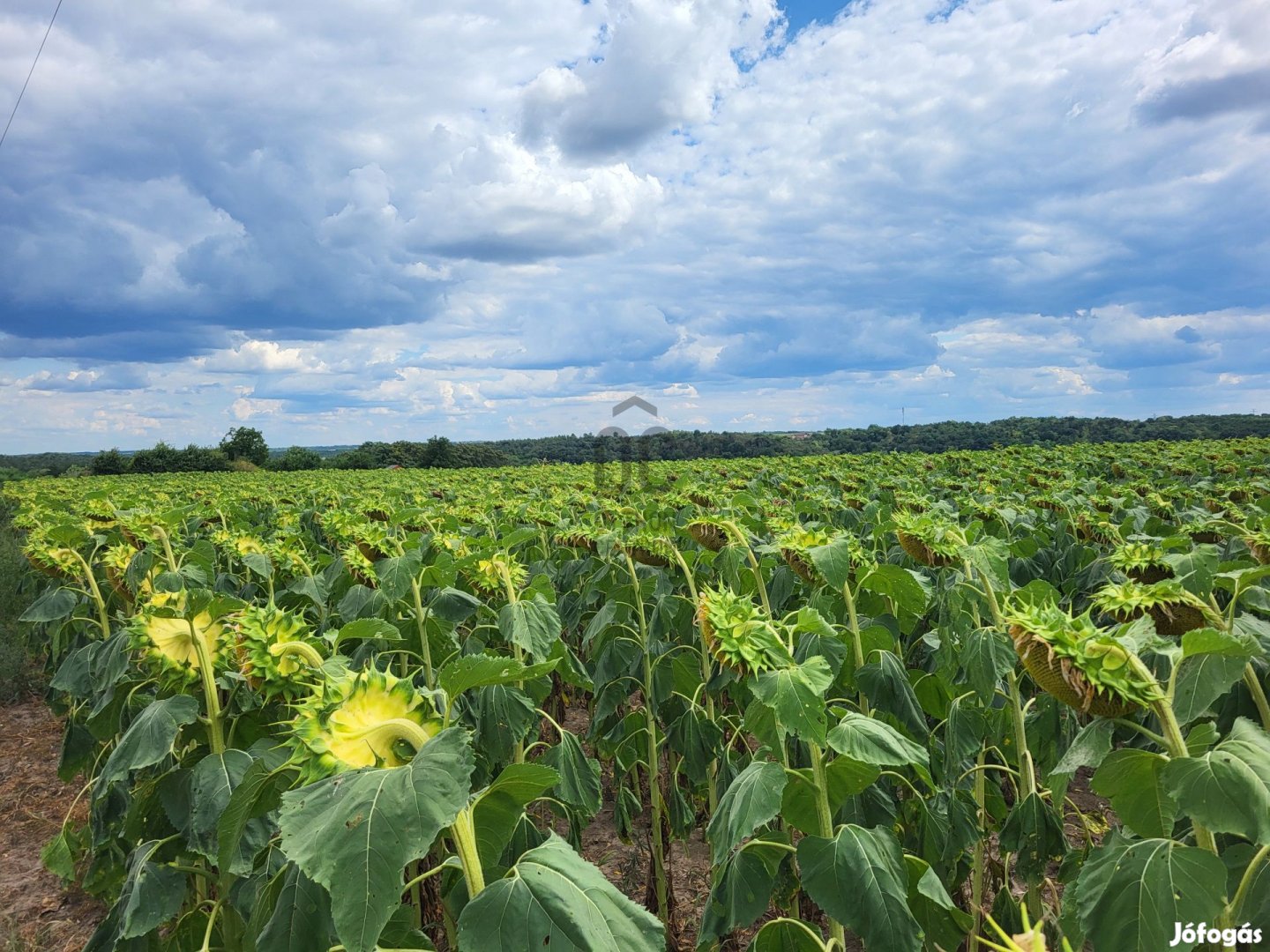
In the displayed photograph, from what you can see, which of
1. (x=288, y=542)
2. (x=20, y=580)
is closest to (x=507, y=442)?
(x=20, y=580)

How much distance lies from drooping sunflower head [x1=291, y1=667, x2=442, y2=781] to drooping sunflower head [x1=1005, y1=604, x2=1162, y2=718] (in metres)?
1.41

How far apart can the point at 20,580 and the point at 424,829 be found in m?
12.6

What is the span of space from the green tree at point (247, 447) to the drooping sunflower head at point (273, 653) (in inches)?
2814

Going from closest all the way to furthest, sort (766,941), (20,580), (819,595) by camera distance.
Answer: (766,941), (819,595), (20,580)

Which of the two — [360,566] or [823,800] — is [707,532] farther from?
[360,566]

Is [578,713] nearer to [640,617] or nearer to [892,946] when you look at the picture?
[640,617]

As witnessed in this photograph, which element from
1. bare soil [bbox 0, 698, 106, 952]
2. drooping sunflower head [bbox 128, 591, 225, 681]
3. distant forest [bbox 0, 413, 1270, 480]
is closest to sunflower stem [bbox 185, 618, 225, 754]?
drooping sunflower head [bbox 128, 591, 225, 681]

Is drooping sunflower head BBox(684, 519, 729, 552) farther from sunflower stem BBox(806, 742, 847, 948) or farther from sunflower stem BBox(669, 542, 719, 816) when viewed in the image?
sunflower stem BBox(806, 742, 847, 948)

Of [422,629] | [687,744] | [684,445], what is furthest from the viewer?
[684,445]

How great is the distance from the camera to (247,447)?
69562 mm

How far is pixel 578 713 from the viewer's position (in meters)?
8.09

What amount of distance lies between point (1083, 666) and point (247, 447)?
7697 centimetres

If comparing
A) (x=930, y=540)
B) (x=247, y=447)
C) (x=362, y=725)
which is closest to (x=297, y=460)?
(x=247, y=447)

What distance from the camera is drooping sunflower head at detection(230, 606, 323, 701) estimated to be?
228 centimetres
